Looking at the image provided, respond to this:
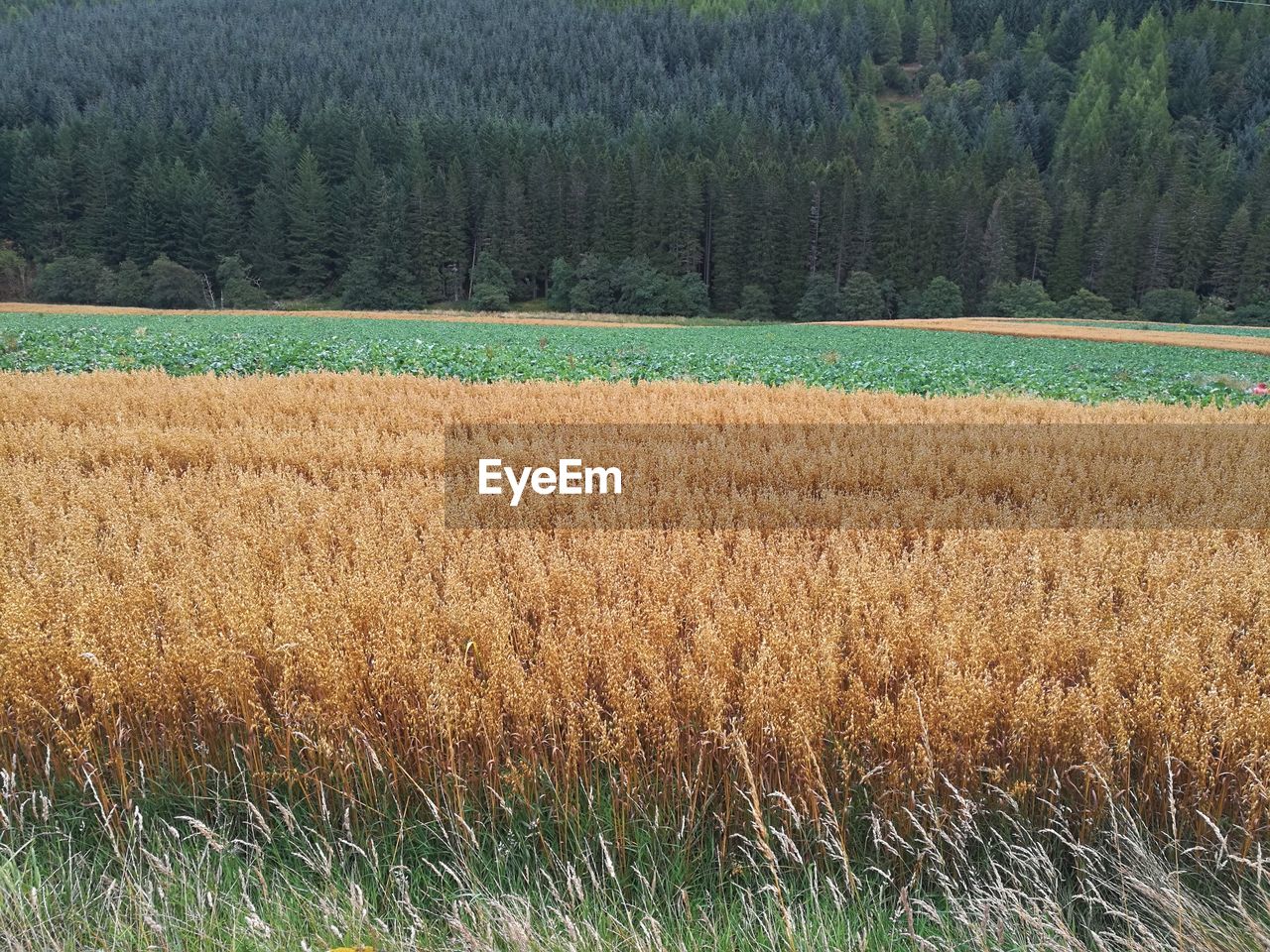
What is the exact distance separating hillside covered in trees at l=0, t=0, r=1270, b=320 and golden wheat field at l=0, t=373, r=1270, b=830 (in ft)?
183

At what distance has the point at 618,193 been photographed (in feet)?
210

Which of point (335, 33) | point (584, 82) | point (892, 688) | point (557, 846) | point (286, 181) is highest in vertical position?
point (335, 33)

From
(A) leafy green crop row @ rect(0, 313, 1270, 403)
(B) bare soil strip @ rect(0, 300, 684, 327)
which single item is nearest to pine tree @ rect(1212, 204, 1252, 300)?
(B) bare soil strip @ rect(0, 300, 684, 327)

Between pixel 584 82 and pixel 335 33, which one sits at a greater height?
pixel 335 33

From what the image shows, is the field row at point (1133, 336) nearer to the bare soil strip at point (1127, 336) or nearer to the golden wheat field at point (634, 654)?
the bare soil strip at point (1127, 336)

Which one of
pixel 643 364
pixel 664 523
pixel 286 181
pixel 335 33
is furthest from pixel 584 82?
pixel 664 523

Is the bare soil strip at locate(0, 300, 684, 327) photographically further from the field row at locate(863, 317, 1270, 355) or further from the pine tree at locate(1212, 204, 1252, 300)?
the pine tree at locate(1212, 204, 1252, 300)

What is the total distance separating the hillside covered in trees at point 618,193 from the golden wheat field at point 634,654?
183ft

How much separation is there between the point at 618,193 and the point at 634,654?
215ft

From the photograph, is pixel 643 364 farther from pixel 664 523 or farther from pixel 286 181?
pixel 286 181

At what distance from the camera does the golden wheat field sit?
9.48 feet

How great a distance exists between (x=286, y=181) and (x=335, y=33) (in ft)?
333

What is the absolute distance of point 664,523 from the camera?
5719 mm

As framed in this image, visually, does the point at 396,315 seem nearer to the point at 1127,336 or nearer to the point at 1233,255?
the point at 1127,336
